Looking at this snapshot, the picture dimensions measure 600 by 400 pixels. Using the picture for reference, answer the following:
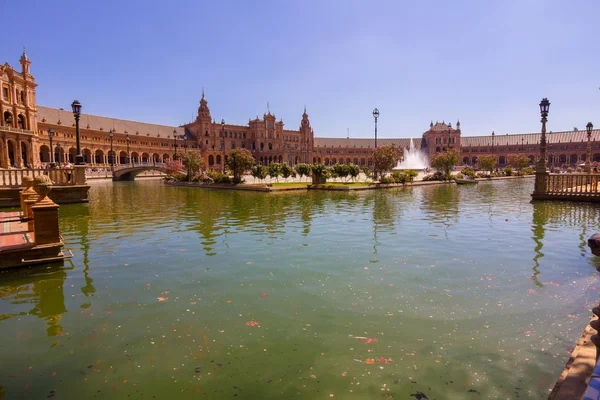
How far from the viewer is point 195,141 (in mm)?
106750

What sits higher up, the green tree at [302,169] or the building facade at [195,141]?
the building facade at [195,141]

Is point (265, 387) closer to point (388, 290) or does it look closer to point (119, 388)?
point (119, 388)

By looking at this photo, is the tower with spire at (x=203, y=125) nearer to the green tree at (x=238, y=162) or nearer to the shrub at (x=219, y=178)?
the shrub at (x=219, y=178)

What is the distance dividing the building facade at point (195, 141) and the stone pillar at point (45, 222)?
50.3 meters

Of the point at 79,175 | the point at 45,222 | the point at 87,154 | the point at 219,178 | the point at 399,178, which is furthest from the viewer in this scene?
the point at 87,154

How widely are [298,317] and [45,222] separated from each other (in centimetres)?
675

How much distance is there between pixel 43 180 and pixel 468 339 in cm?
1017

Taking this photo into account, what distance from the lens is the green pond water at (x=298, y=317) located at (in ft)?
14.4

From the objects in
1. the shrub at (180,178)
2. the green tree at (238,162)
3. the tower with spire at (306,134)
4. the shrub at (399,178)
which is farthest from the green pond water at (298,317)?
the tower with spire at (306,134)

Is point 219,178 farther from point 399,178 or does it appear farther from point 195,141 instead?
point 195,141

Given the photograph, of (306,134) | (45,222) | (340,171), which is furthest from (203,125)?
(45,222)

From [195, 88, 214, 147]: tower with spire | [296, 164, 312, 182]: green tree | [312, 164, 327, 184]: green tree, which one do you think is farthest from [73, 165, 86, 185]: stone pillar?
[195, 88, 214, 147]: tower with spire

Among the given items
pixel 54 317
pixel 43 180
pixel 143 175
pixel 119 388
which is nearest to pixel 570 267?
pixel 119 388

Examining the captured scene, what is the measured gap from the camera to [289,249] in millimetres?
10539
